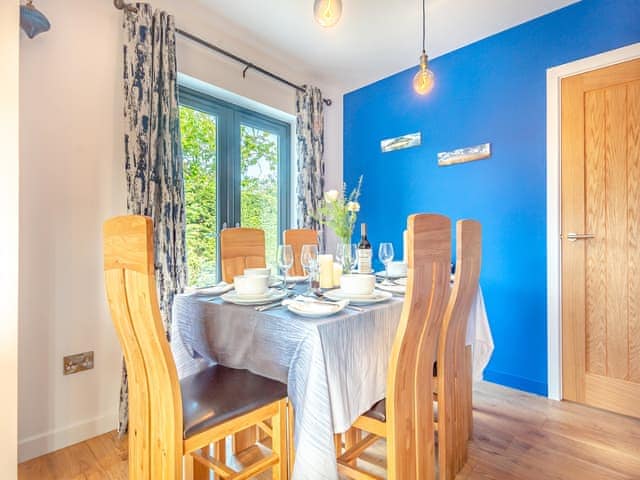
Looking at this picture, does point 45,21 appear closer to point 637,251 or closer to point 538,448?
point 538,448

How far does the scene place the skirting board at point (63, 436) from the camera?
170 cm

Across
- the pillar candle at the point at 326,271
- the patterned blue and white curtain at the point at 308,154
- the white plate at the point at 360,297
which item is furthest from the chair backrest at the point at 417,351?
the patterned blue and white curtain at the point at 308,154

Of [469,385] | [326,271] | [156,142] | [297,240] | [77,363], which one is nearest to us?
[326,271]

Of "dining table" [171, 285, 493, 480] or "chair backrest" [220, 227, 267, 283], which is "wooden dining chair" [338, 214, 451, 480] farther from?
"chair backrest" [220, 227, 267, 283]

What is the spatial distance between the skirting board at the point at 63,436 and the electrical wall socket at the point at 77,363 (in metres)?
0.29

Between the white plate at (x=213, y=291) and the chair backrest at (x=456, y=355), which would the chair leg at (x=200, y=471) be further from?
the chair backrest at (x=456, y=355)

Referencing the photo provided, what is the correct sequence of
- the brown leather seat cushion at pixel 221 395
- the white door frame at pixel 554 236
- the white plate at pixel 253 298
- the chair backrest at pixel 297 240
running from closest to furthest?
the brown leather seat cushion at pixel 221 395 < the white plate at pixel 253 298 < the white door frame at pixel 554 236 < the chair backrest at pixel 297 240

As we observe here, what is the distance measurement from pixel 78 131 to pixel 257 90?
1.51m

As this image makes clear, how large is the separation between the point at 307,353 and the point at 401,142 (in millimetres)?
2633

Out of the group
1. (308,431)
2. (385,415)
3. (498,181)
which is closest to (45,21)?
(308,431)

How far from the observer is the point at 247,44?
2830 mm

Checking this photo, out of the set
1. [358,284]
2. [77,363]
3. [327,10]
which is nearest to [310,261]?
[358,284]

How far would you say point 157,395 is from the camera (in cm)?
105

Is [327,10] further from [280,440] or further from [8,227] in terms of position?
[280,440]
